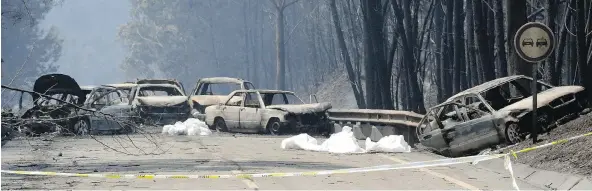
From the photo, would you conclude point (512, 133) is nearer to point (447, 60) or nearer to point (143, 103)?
point (143, 103)

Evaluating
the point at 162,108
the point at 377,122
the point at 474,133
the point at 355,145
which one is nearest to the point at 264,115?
the point at 377,122

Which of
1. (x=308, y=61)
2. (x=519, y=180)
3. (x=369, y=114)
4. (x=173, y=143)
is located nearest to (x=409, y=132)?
(x=369, y=114)

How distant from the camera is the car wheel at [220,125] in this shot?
1147 inches

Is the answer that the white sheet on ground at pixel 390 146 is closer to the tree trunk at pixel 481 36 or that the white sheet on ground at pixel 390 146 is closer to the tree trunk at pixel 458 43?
the tree trunk at pixel 481 36

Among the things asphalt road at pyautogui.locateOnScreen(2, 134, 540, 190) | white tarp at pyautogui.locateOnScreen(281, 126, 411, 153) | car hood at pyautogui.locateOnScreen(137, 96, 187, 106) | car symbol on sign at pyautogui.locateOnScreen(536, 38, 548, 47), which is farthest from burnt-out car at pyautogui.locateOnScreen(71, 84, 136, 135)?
car symbol on sign at pyautogui.locateOnScreen(536, 38, 548, 47)

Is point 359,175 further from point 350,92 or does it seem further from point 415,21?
point 350,92

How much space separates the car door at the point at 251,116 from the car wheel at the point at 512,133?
11186 millimetres

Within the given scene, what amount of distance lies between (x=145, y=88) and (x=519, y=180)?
19.2 meters

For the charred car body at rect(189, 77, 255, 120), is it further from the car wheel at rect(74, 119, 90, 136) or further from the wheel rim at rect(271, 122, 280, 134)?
the car wheel at rect(74, 119, 90, 136)

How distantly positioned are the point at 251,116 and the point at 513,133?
38.3 feet

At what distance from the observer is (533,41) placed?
1656 cm

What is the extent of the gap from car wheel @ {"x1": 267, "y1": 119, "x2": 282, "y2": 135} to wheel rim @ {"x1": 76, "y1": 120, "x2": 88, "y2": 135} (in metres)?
4.63

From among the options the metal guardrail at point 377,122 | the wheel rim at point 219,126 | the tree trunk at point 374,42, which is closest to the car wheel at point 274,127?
the metal guardrail at point 377,122

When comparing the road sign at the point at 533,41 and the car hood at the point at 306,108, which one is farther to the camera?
the car hood at the point at 306,108
